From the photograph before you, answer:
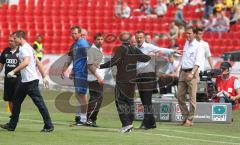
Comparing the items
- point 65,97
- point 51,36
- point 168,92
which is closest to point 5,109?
point 65,97

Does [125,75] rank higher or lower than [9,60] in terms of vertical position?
lower

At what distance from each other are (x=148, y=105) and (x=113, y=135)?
64.8 inches

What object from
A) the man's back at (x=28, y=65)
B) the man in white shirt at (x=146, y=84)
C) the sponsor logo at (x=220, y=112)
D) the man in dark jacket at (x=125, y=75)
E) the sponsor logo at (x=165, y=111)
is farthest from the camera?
the sponsor logo at (x=165, y=111)

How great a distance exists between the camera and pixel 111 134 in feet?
52.0

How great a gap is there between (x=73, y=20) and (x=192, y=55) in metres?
18.4

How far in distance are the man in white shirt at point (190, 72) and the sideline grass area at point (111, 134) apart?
1.28ft

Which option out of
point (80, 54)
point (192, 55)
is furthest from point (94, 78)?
point (192, 55)

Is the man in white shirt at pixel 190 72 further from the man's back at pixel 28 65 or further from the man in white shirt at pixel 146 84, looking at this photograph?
the man's back at pixel 28 65

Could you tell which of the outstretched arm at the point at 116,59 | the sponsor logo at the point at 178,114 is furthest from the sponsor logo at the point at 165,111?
the outstretched arm at the point at 116,59

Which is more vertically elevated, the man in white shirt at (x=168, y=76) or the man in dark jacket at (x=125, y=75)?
the man in dark jacket at (x=125, y=75)

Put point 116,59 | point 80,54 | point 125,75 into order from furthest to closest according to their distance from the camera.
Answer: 1. point 80,54
2. point 125,75
3. point 116,59

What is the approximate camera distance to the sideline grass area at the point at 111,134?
14.5 metres

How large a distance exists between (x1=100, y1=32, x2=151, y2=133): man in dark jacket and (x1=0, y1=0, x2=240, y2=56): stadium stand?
17331 mm

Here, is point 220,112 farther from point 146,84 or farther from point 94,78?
point 94,78
